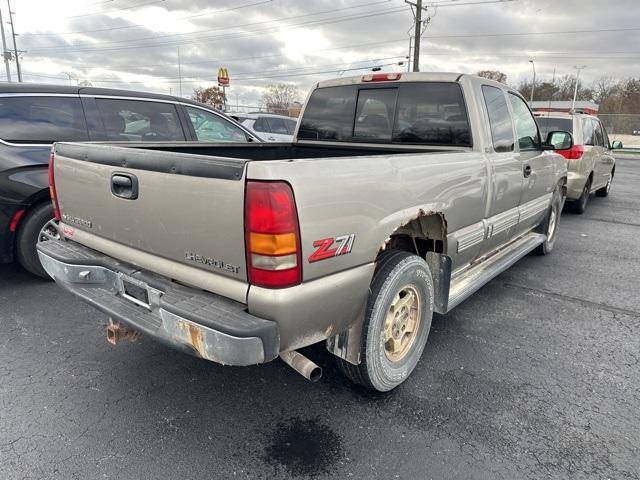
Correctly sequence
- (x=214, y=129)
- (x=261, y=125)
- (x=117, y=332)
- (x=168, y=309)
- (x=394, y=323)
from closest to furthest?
1. (x=168, y=309)
2. (x=117, y=332)
3. (x=394, y=323)
4. (x=214, y=129)
5. (x=261, y=125)

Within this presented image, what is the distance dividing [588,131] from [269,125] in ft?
26.4

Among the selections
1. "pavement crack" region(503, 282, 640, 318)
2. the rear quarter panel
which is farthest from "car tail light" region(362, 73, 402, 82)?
"pavement crack" region(503, 282, 640, 318)

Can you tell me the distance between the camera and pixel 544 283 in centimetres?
502

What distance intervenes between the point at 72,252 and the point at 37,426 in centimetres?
101

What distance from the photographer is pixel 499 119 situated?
393cm

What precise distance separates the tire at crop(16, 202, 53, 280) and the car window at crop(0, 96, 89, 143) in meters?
0.68

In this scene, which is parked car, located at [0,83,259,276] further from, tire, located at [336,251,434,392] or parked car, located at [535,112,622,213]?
parked car, located at [535,112,622,213]

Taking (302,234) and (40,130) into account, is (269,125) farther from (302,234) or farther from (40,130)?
(302,234)

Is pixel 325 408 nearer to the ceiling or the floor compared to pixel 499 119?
nearer to the floor

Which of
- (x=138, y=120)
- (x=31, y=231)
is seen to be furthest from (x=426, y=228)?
(x=138, y=120)

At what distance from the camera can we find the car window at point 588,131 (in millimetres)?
8359

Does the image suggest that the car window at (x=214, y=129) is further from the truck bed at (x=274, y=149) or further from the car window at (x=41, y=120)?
the truck bed at (x=274, y=149)

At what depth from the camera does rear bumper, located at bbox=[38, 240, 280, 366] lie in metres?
1.97

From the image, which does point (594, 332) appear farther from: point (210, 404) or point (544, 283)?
point (210, 404)
